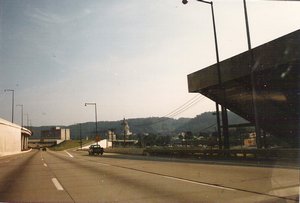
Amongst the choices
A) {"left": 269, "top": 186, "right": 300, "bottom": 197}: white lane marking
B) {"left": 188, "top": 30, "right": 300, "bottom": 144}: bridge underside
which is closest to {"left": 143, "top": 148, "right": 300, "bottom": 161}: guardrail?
{"left": 188, "top": 30, "right": 300, "bottom": 144}: bridge underside

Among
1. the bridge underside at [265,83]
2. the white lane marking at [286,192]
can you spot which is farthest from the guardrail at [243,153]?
the white lane marking at [286,192]

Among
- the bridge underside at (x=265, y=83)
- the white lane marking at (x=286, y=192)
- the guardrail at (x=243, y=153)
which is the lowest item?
the white lane marking at (x=286, y=192)

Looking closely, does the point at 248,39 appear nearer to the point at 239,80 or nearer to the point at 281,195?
the point at 239,80

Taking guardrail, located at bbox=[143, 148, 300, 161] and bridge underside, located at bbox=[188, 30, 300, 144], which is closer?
guardrail, located at bbox=[143, 148, 300, 161]

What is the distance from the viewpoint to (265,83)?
3288 centimetres

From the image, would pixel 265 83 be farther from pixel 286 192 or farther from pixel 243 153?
pixel 286 192

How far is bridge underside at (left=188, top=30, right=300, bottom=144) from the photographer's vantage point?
2664cm

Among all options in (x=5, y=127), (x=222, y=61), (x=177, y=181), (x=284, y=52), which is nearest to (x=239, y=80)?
(x=222, y=61)

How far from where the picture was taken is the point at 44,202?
9.87 metres

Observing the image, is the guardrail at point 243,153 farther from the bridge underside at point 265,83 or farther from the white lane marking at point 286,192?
the white lane marking at point 286,192

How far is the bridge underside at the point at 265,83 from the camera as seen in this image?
87.4 feet

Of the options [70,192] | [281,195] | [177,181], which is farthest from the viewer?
[177,181]

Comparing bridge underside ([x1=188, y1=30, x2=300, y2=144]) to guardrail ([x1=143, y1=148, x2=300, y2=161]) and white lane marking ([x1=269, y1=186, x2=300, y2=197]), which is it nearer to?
guardrail ([x1=143, y1=148, x2=300, y2=161])

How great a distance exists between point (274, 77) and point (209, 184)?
67.8 ft
